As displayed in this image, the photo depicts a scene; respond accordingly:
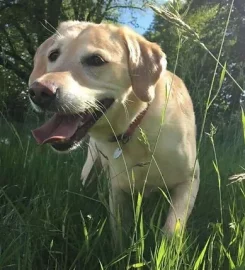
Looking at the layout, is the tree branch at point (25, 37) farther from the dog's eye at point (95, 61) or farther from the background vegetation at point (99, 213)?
the dog's eye at point (95, 61)

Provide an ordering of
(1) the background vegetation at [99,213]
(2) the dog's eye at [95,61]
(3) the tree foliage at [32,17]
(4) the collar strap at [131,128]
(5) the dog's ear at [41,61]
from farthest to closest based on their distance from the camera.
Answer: (3) the tree foliage at [32,17]
(5) the dog's ear at [41,61]
(4) the collar strap at [131,128]
(2) the dog's eye at [95,61]
(1) the background vegetation at [99,213]

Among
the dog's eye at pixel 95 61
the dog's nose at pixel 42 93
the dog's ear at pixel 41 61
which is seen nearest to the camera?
the dog's nose at pixel 42 93

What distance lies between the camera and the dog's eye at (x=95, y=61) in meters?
2.45

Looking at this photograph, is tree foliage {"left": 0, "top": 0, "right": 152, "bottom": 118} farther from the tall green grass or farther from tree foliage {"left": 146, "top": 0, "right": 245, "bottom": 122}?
the tall green grass

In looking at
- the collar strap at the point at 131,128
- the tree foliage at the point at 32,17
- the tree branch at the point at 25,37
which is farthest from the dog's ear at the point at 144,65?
the tree branch at the point at 25,37

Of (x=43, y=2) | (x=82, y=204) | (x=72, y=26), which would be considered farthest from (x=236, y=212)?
(x=43, y=2)

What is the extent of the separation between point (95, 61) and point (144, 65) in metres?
0.26

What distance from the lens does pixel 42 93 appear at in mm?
2094

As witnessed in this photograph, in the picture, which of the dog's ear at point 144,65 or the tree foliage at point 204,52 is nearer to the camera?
the dog's ear at point 144,65

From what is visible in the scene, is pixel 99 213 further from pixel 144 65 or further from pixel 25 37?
pixel 25 37

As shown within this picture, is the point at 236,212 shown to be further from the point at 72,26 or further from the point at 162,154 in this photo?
the point at 72,26

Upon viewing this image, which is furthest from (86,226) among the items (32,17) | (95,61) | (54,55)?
(32,17)

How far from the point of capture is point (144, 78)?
250 centimetres

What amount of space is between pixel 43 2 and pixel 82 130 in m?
11.6
